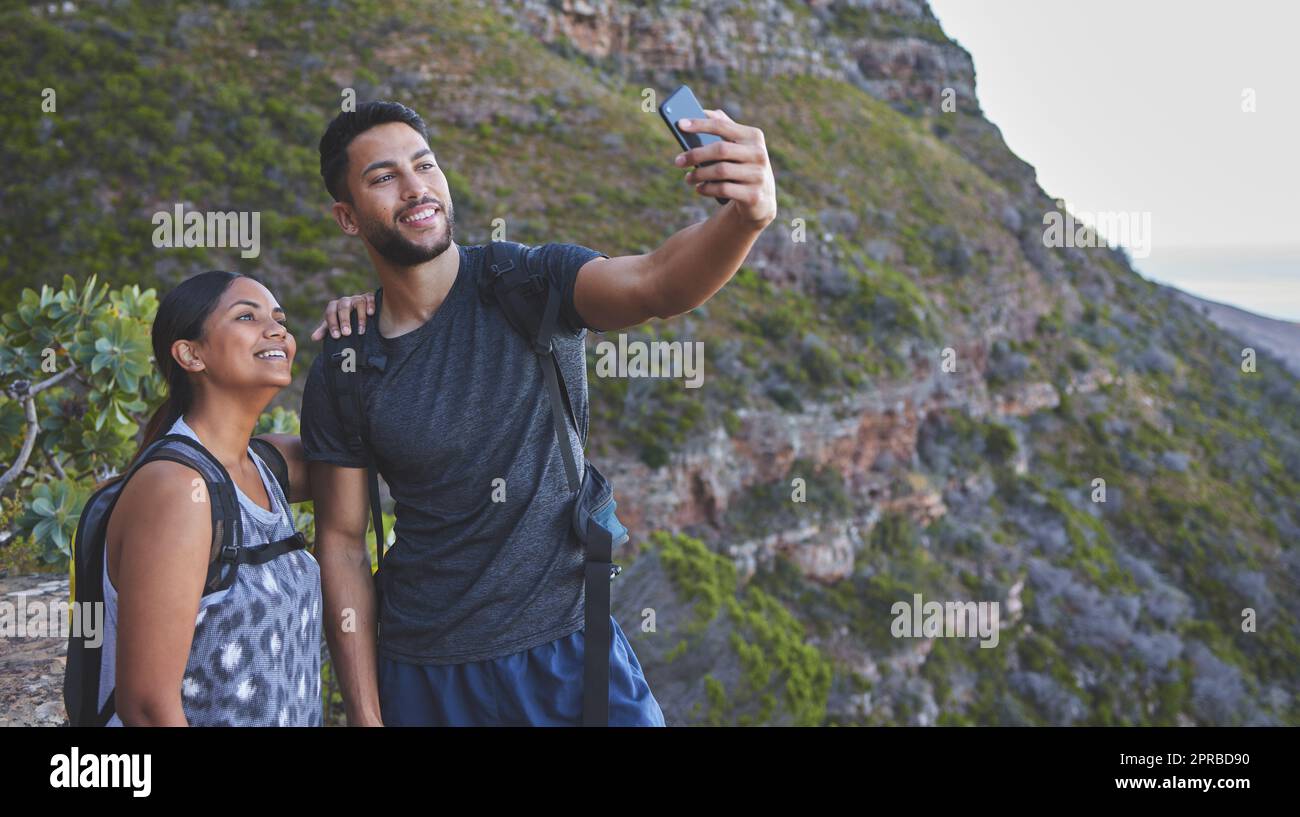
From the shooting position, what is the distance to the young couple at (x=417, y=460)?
1.92 metres

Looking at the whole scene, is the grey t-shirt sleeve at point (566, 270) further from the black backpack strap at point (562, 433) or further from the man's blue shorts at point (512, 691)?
the man's blue shorts at point (512, 691)

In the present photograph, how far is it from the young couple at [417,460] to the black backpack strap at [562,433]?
2cm

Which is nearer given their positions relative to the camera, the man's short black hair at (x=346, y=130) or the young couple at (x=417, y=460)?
the young couple at (x=417, y=460)

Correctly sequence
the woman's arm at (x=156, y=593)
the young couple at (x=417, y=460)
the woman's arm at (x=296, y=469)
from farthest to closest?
the woman's arm at (x=296, y=469) → the young couple at (x=417, y=460) → the woman's arm at (x=156, y=593)

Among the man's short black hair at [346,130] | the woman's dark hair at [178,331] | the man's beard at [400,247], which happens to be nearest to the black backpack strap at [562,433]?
the man's beard at [400,247]

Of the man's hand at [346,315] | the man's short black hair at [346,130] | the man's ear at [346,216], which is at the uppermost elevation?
the man's short black hair at [346,130]

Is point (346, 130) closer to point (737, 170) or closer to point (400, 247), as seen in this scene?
point (400, 247)

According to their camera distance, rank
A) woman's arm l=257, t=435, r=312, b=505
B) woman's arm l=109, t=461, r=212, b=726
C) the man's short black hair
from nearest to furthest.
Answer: woman's arm l=109, t=461, r=212, b=726
the man's short black hair
woman's arm l=257, t=435, r=312, b=505

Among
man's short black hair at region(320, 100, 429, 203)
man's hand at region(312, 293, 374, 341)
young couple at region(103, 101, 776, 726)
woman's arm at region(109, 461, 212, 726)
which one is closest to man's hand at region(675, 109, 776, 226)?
young couple at region(103, 101, 776, 726)

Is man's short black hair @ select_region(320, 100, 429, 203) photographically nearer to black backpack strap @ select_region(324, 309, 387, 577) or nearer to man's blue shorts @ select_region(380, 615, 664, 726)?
black backpack strap @ select_region(324, 309, 387, 577)

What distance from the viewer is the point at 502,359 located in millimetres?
1996

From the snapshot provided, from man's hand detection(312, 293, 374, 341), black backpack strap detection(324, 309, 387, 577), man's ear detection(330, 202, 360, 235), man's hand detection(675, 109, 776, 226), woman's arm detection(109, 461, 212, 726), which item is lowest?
woman's arm detection(109, 461, 212, 726)

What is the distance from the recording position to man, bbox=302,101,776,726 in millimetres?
1969
